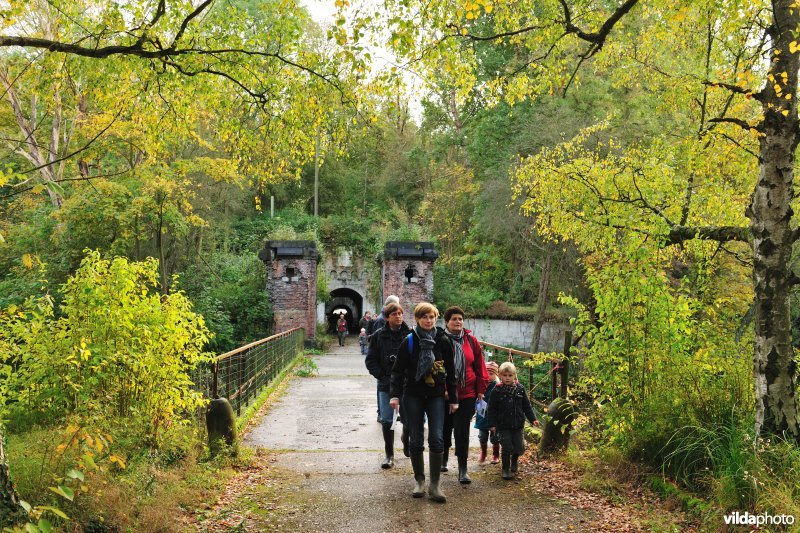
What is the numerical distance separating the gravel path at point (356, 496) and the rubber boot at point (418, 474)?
0.07 meters

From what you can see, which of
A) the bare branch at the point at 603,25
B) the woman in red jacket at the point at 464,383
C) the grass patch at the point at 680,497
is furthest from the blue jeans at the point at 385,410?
the bare branch at the point at 603,25

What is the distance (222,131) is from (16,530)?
5.35 metres

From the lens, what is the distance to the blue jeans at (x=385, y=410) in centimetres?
647

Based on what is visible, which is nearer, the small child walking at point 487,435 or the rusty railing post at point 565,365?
the small child walking at point 487,435

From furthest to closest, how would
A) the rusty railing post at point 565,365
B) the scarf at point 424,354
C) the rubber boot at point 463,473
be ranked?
the rusty railing post at point 565,365
the rubber boot at point 463,473
the scarf at point 424,354

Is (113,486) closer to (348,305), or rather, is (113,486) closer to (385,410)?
(385,410)

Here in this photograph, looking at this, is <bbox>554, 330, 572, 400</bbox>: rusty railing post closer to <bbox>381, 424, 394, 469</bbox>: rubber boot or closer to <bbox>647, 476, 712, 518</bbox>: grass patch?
<bbox>647, 476, 712, 518</bbox>: grass patch

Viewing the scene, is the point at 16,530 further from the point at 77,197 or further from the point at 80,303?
the point at 77,197

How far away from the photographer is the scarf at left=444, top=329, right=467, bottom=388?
18.4 ft

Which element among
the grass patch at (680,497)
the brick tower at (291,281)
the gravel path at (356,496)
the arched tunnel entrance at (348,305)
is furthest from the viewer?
the arched tunnel entrance at (348,305)

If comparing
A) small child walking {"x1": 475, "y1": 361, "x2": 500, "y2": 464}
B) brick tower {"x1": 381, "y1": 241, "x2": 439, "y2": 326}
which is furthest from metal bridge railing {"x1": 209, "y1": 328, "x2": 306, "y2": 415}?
brick tower {"x1": 381, "y1": 241, "x2": 439, "y2": 326}

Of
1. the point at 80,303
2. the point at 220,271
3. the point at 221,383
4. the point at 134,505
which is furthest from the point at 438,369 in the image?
the point at 220,271

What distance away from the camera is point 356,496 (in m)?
5.46

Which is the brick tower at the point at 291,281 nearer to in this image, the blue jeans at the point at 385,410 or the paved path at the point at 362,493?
the paved path at the point at 362,493
